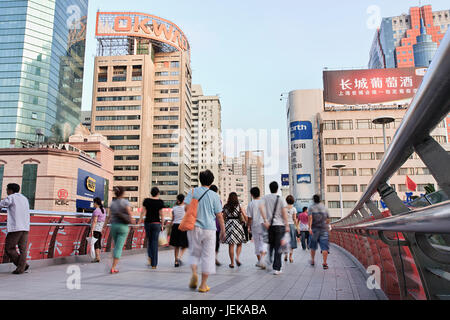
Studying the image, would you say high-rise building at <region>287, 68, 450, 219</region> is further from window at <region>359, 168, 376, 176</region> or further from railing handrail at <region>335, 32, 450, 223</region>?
railing handrail at <region>335, 32, 450, 223</region>

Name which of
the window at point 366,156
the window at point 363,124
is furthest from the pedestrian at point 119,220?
the window at point 363,124

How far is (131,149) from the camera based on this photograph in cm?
9906

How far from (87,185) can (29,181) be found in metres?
8.55

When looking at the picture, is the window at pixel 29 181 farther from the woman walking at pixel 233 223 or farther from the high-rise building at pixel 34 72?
the woman walking at pixel 233 223

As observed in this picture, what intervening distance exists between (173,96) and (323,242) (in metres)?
101

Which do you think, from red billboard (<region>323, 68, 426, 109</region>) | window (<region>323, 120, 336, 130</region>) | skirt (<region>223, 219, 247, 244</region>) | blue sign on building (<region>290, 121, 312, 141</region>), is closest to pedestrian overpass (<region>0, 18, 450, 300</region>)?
skirt (<region>223, 219, 247, 244</region>)

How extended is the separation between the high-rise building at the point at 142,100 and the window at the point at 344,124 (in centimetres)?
4883

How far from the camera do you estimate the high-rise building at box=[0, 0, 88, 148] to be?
84562 millimetres

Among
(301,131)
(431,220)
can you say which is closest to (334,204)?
(301,131)

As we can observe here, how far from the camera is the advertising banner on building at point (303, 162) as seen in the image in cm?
6681

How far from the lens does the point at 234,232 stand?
991 centimetres
